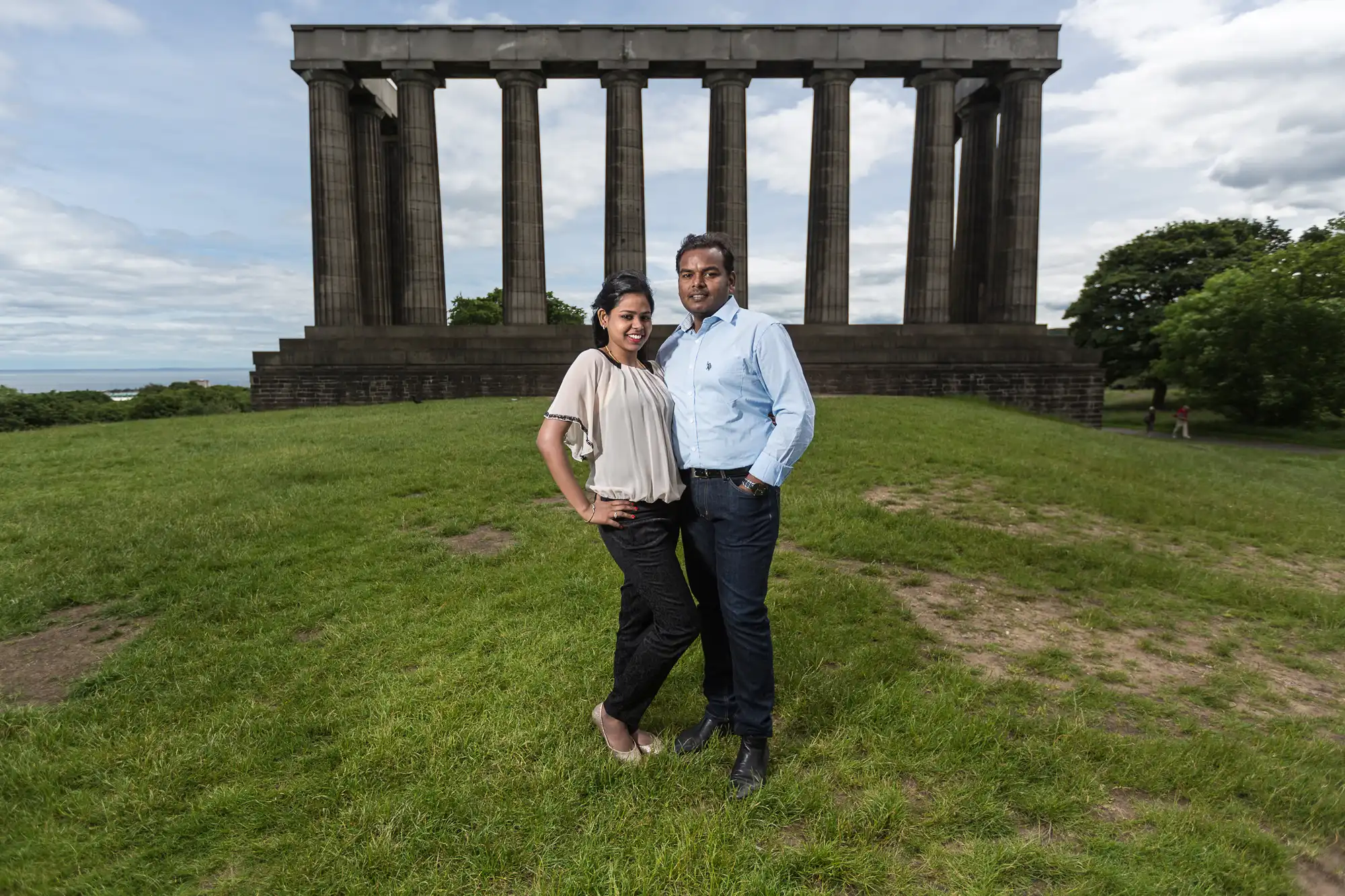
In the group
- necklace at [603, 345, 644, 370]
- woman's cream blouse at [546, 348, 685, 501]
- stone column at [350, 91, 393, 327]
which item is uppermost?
stone column at [350, 91, 393, 327]

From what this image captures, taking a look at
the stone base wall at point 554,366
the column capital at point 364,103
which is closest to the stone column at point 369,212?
the column capital at point 364,103

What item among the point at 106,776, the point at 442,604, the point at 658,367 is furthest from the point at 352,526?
the point at 658,367

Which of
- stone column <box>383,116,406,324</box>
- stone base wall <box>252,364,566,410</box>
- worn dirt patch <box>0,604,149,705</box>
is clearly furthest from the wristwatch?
stone column <box>383,116,406,324</box>

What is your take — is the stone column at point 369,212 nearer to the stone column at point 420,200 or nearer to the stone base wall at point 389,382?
the stone column at point 420,200

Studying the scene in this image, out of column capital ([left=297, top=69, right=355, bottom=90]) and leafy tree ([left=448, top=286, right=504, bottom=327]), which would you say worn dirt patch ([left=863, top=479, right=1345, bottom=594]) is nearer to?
column capital ([left=297, top=69, right=355, bottom=90])

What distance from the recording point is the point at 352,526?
24.7 feet

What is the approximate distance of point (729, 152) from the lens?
87.0 feet

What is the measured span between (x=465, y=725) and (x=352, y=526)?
4.55 m

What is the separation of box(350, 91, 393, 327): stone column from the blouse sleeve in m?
28.8

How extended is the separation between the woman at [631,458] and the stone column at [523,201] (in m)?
24.9

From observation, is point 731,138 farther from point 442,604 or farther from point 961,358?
point 442,604

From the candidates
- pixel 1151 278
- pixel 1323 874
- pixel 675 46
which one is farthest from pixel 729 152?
pixel 1151 278

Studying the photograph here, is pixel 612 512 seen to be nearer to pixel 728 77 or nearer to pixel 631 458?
pixel 631 458

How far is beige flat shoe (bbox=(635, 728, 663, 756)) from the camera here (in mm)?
3490
